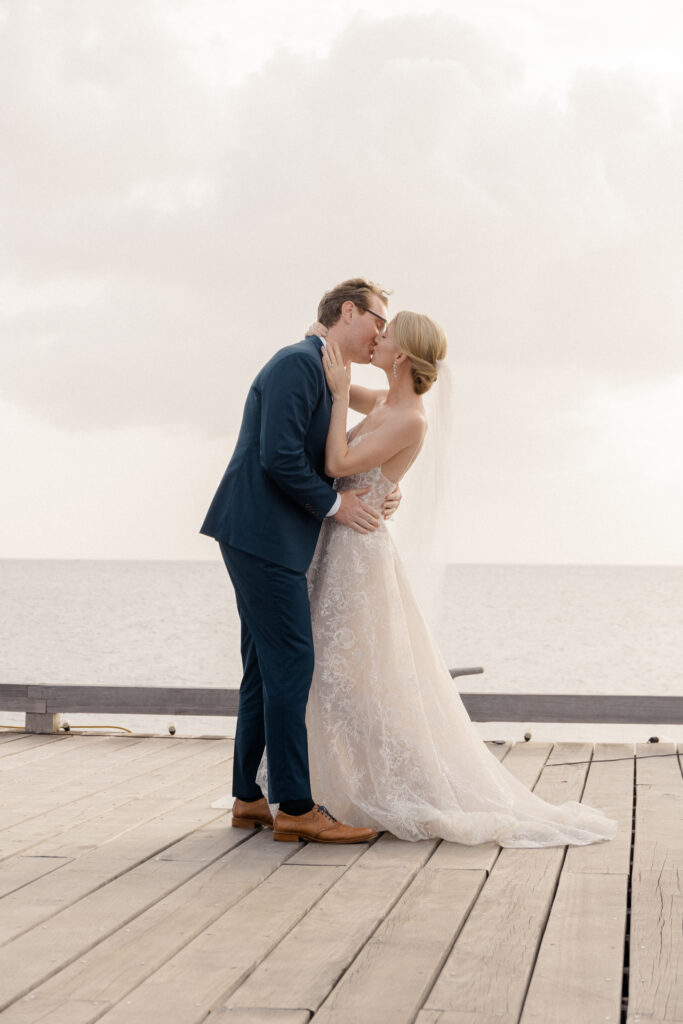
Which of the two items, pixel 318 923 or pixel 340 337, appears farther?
pixel 340 337

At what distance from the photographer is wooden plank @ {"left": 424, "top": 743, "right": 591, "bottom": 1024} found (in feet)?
6.73

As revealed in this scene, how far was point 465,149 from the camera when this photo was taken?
2709cm

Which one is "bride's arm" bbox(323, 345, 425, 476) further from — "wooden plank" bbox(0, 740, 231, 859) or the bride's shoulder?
"wooden plank" bbox(0, 740, 231, 859)

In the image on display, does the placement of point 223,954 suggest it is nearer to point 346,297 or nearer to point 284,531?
point 284,531

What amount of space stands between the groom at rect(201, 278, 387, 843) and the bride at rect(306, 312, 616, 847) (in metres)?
0.10

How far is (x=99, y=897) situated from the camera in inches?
110

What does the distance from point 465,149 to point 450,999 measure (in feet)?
88.2

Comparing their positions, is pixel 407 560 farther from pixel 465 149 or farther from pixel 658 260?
pixel 658 260

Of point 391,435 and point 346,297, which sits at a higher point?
point 346,297

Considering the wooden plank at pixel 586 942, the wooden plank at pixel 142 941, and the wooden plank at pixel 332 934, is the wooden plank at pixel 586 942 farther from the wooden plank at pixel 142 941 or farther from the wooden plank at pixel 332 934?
the wooden plank at pixel 142 941

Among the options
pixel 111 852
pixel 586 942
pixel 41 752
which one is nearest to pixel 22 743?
pixel 41 752

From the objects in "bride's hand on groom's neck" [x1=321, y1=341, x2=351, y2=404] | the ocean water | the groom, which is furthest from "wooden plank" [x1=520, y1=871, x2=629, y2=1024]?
the ocean water

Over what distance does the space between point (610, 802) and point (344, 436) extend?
5.32 ft

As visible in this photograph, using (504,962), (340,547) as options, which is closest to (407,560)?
(340,547)
